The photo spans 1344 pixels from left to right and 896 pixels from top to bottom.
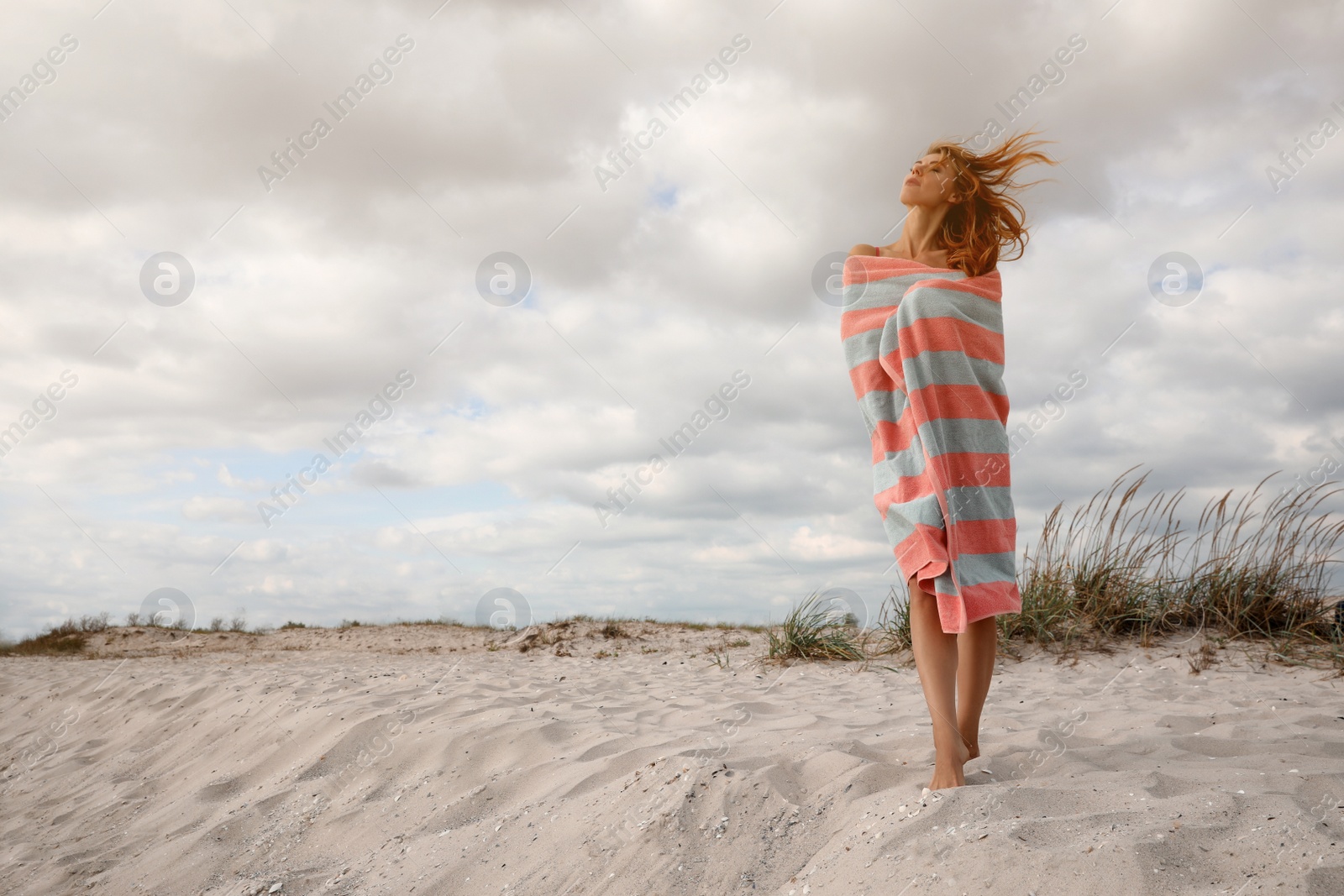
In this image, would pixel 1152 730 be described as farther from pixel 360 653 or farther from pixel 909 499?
pixel 360 653

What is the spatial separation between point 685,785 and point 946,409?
147 centimetres

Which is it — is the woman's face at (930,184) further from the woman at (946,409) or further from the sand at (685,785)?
the sand at (685,785)

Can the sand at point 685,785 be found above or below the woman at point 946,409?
below

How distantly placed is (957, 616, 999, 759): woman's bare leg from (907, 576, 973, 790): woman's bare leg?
0.29ft

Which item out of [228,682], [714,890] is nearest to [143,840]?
[228,682]

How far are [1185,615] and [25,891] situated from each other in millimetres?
6713

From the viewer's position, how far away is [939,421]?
98.2 inches

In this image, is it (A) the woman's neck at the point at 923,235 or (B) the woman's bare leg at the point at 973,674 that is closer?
(B) the woman's bare leg at the point at 973,674

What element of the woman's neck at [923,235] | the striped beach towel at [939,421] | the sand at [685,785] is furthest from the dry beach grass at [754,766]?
the woman's neck at [923,235]

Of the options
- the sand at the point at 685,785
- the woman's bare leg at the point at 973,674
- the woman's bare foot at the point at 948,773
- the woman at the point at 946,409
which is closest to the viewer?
the sand at the point at 685,785

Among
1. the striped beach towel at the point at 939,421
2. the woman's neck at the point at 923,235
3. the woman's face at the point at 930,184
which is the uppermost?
the woman's face at the point at 930,184

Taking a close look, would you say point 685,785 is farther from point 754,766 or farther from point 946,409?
point 946,409

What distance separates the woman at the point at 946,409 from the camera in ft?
7.99

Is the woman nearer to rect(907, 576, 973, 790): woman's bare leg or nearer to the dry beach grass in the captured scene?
rect(907, 576, 973, 790): woman's bare leg
